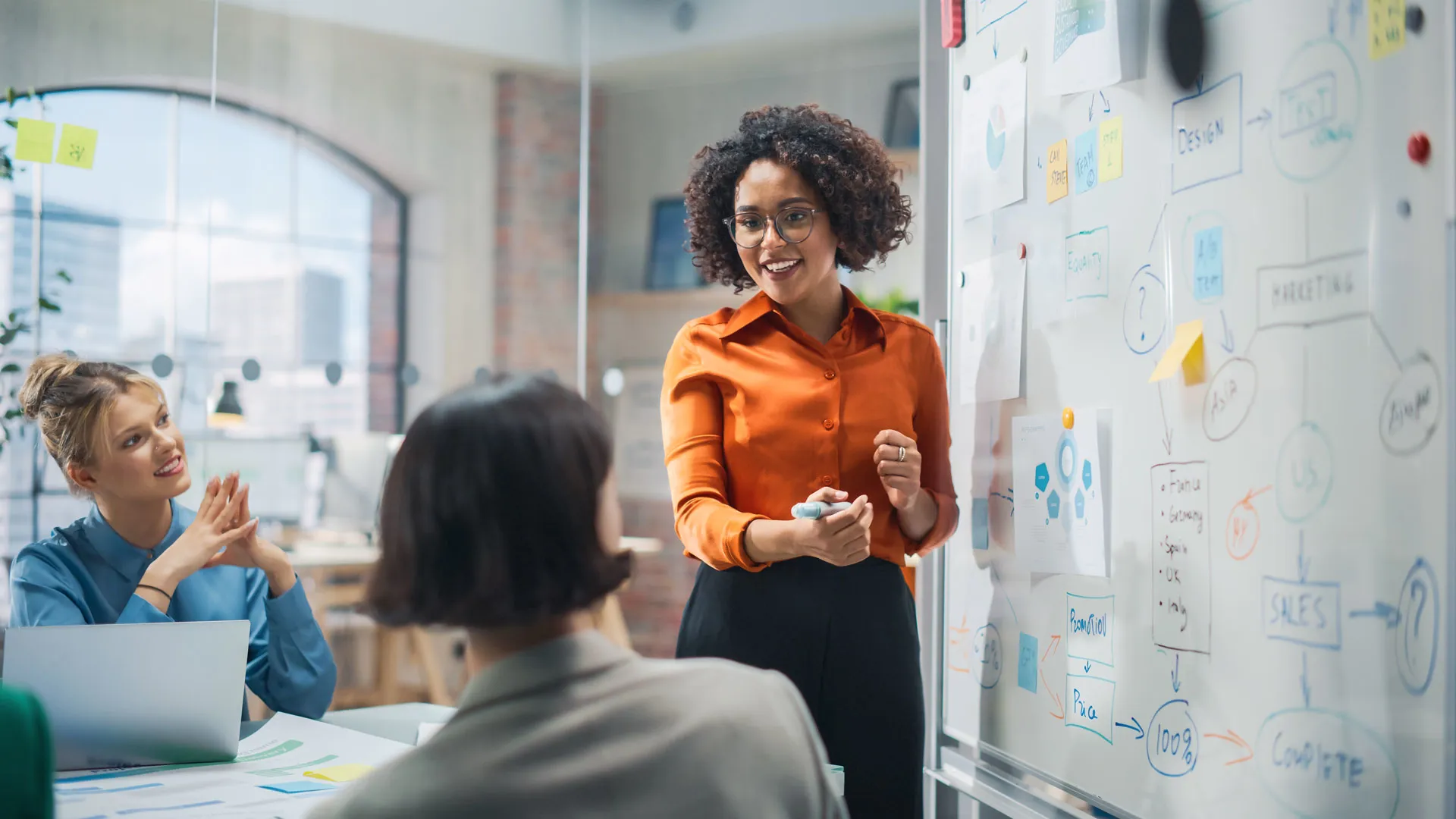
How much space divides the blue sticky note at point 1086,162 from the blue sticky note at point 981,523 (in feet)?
1.84

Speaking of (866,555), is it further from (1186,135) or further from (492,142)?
(492,142)

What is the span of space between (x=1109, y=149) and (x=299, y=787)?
4.35ft

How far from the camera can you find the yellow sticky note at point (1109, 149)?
1516 mm

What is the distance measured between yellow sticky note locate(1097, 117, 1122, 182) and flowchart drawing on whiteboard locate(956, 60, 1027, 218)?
0.71 feet

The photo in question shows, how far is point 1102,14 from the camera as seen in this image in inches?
60.2

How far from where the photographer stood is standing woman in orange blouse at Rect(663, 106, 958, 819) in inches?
62.6

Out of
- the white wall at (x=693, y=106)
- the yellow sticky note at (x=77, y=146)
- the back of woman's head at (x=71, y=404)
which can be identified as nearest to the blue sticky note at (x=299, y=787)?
the back of woman's head at (x=71, y=404)

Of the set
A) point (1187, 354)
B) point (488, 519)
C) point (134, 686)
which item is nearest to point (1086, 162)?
point (1187, 354)

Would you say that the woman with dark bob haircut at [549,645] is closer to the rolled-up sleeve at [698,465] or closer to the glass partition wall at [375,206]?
the rolled-up sleeve at [698,465]

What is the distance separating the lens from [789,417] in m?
1.63

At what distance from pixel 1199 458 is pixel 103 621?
162cm

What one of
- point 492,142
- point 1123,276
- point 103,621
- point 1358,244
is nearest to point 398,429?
point 492,142

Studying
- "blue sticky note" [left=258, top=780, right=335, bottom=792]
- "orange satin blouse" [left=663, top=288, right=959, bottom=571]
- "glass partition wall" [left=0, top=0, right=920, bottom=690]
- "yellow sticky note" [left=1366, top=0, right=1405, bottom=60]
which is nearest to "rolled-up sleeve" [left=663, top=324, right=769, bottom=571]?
"orange satin blouse" [left=663, top=288, right=959, bottom=571]

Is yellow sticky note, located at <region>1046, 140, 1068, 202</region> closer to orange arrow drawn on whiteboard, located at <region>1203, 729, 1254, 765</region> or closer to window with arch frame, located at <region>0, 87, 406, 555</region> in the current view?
orange arrow drawn on whiteboard, located at <region>1203, 729, 1254, 765</region>
